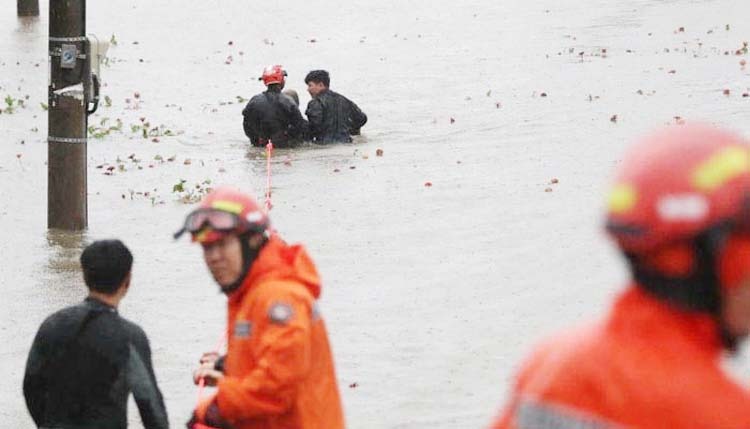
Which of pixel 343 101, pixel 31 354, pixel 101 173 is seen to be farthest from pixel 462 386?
pixel 343 101

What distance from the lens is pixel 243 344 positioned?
5168 millimetres

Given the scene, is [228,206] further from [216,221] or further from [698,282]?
[698,282]

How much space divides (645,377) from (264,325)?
241 cm

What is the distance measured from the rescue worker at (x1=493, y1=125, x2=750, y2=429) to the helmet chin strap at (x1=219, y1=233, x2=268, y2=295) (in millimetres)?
2400

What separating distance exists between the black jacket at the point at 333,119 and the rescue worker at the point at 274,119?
16 cm

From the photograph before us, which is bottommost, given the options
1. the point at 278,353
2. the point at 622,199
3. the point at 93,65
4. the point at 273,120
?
the point at 273,120

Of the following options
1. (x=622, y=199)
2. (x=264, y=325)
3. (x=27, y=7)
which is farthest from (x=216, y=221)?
(x=27, y=7)

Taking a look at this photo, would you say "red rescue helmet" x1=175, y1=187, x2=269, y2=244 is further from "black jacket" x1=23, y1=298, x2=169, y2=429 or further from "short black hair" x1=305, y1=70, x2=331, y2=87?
"short black hair" x1=305, y1=70, x2=331, y2=87

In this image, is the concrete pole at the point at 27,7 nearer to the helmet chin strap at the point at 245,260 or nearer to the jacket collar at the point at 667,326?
the helmet chin strap at the point at 245,260

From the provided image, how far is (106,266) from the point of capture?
238 inches

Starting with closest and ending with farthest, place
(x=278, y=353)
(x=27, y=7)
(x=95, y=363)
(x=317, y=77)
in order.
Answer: (x=278, y=353) < (x=95, y=363) < (x=317, y=77) < (x=27, y=7)

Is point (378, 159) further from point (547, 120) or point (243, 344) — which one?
point (243, 344)

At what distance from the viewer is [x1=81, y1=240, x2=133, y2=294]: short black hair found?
19.8 feet

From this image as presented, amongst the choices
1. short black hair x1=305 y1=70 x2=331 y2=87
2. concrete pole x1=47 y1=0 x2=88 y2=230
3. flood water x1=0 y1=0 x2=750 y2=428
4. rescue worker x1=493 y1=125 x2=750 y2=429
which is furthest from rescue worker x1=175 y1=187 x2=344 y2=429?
short black hair x1=305 y1=70 x2=331 y2=87
